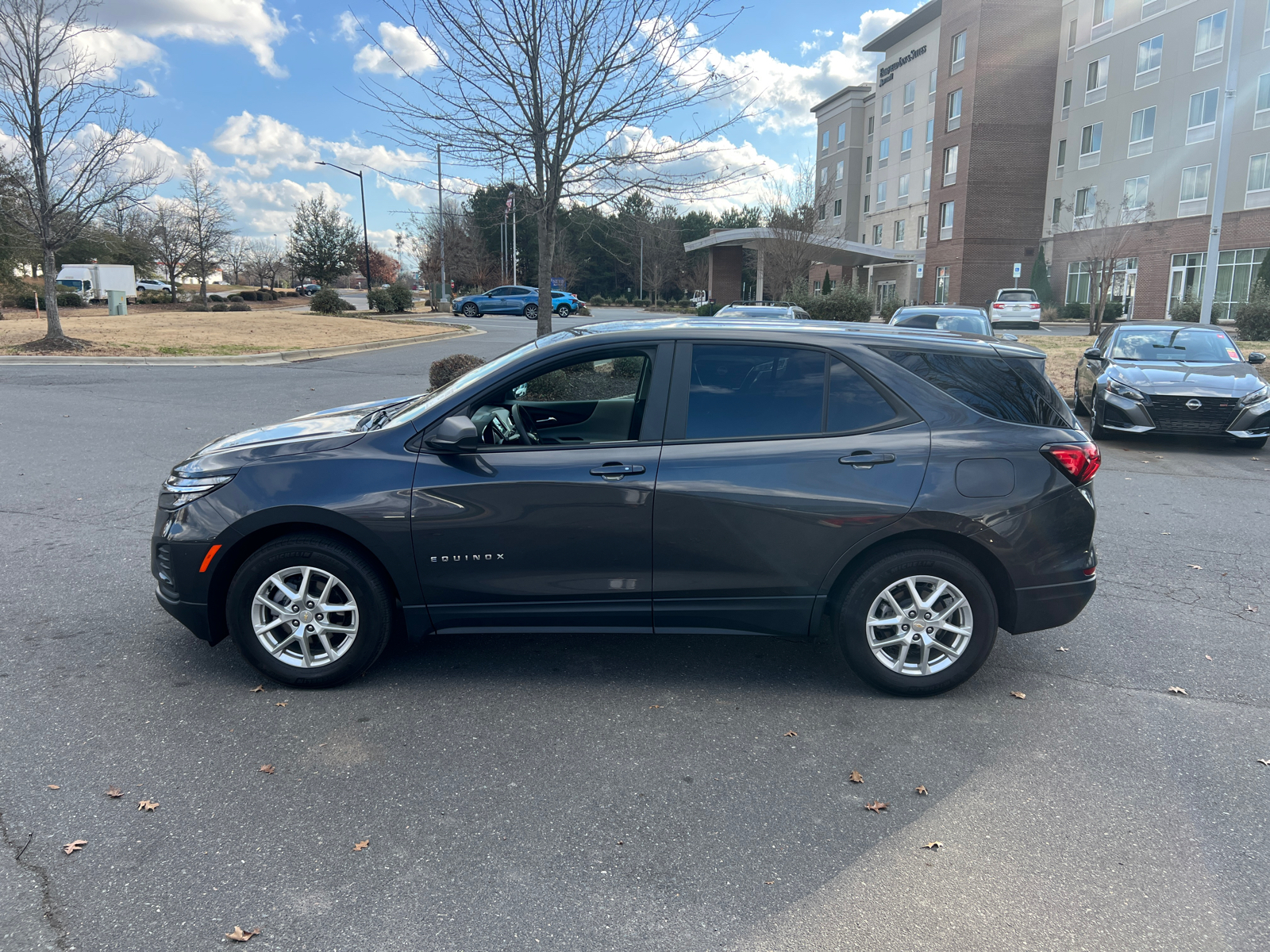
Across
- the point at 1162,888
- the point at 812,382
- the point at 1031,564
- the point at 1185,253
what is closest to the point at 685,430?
the point at 812,382

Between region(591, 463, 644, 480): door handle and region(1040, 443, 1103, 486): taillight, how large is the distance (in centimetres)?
189

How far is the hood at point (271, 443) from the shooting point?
4137 millimetres

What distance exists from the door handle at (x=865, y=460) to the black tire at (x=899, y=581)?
43 cm

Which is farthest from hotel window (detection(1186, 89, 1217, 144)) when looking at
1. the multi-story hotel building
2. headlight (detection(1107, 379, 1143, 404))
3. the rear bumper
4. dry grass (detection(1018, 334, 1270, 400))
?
the rear bumper

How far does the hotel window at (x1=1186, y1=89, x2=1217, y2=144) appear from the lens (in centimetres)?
3862

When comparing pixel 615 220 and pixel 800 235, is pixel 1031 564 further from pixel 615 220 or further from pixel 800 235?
pixel 800 235

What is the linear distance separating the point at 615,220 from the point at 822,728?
13596 millimetres

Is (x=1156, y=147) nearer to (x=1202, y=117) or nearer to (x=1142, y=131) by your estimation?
(x=1142, y=131)

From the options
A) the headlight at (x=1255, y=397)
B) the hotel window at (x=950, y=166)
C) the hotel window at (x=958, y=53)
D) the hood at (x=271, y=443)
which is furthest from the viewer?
the hotel window at (x=950, y=166)

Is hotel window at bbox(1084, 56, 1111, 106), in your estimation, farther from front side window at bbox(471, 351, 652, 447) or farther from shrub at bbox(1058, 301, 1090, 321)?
front side window at bbox(471, 351, 652, 447)

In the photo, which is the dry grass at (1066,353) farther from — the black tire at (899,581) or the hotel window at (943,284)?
the hotel window at (943,284)

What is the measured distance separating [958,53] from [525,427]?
5602cm

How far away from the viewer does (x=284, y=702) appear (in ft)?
13.2

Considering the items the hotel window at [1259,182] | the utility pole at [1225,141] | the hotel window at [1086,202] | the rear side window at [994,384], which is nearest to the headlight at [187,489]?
the rear side window at [994,384]
